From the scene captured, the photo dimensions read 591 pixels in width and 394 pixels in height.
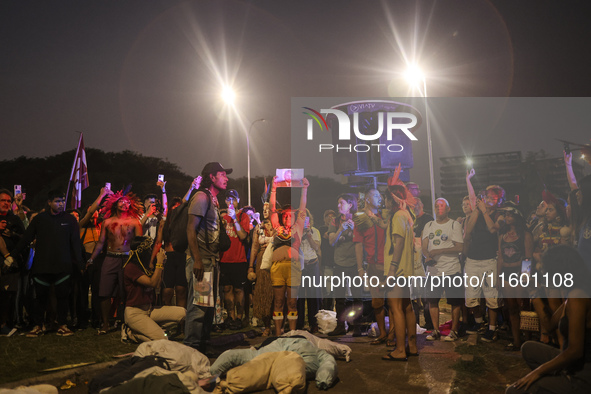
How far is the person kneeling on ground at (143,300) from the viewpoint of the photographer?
7359mm

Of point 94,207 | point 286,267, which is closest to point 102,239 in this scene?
point 94,207

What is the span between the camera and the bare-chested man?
860 centimetres

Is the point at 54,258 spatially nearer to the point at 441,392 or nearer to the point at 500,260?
the point at 441,392

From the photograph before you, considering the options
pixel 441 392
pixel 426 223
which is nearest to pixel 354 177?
pixel 426 223

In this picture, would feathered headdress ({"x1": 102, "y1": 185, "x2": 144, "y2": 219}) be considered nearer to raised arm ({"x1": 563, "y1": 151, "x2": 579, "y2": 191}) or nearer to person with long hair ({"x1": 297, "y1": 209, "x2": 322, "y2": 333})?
person with long hair ({"x1": 297, "y1": 209, "x2": 322, "y2": 333})

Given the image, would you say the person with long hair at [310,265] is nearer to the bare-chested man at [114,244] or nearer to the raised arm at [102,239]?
the bare-chested man at [114,244]

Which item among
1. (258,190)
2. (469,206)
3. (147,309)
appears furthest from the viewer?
(258,190)

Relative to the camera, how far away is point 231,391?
17.0 feet

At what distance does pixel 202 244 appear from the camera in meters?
6.83

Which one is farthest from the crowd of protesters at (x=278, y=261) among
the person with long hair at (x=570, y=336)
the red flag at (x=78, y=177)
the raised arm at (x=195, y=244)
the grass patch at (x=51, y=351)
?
the red flag at (x=78, y=177)

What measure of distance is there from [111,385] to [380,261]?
16.1 feet

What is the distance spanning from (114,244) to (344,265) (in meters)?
4.21

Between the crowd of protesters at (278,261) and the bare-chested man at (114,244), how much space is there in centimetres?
2

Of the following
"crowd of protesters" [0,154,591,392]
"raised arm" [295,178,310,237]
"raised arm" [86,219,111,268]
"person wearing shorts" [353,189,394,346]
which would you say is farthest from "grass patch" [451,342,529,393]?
"raised arm" [86,219,111,268]
